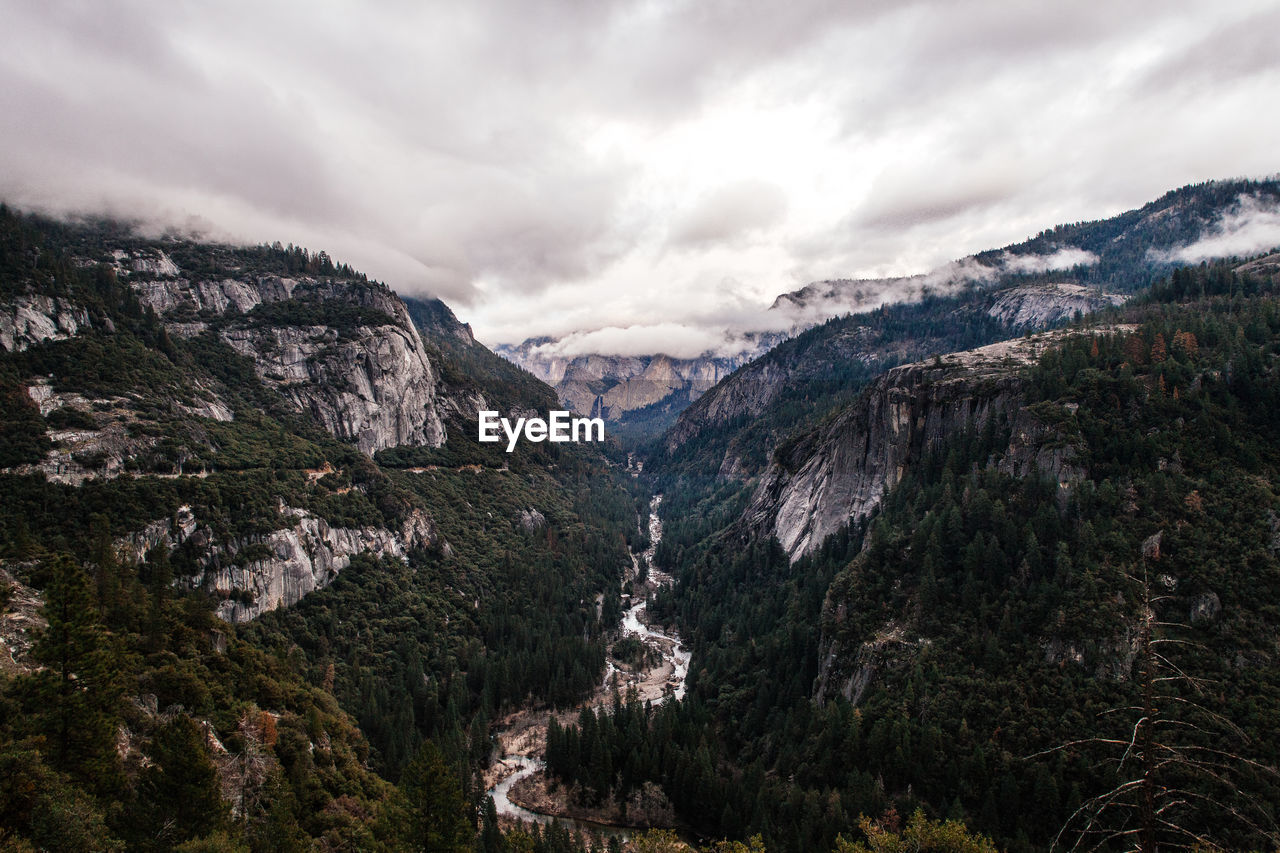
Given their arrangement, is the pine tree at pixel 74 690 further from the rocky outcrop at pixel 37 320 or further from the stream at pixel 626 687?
the rocky outcrop at pixel 37 320

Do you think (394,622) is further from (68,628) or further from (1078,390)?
(1078,390)

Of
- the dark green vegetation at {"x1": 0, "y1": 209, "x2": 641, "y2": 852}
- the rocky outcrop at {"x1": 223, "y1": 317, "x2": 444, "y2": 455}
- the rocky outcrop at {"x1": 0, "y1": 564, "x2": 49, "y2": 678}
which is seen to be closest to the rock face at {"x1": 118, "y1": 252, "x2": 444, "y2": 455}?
the rocky outcrop at {"x1": 223, "y1": 317, "x2": 444, "y2": 455}

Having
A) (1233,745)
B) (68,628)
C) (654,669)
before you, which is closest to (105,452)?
A: (68,628)

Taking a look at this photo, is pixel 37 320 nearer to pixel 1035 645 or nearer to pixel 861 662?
pixel 861 662

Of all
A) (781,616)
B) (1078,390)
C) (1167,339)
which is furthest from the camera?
(781,616)

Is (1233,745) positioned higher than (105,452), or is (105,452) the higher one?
(105,452)

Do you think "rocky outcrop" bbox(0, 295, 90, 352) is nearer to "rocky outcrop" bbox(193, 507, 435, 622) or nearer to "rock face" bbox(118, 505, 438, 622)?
"rock face" bbox(118, 505, 438, 622)
